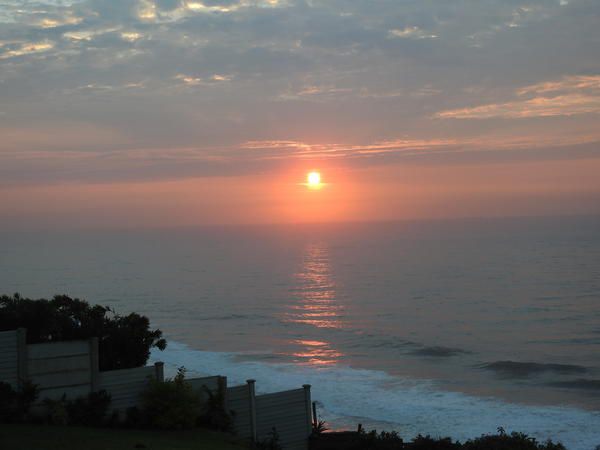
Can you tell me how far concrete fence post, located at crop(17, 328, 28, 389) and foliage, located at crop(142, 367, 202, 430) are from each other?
2.79 meters

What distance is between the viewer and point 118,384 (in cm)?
1633

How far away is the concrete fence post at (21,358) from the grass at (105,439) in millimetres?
1221

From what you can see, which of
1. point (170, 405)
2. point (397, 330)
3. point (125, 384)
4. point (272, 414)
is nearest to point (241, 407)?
point (272, 414)

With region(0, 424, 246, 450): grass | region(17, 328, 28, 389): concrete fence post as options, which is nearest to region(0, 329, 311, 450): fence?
region(17, 328, 28, 389): concrete fence post

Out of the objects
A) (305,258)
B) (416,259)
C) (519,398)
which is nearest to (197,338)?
(519,398)

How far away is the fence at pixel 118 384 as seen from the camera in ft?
51.1

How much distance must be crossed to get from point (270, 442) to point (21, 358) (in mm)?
6396

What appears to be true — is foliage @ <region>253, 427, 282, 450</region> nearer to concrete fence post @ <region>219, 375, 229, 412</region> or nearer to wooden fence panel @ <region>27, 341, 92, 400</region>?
concrete fence post @ <region>219, 375, 229, 412</region>

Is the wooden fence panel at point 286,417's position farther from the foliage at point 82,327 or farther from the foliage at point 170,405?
the foliage at point 82,327

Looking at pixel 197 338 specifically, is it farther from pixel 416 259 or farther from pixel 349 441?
pixel 416 259

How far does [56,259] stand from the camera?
Answer: 511ft

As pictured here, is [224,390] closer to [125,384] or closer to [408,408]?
[125,384]

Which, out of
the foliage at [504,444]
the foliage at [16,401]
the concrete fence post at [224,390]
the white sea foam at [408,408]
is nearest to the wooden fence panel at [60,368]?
the foliage at [16,401]

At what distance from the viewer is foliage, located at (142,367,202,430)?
16109mm
